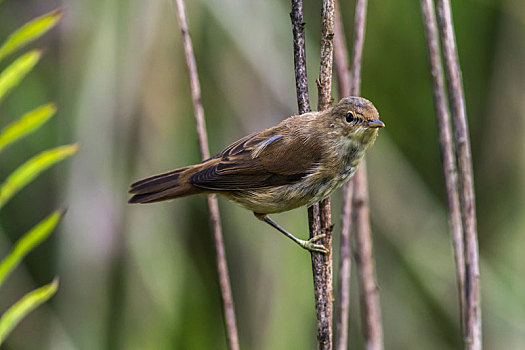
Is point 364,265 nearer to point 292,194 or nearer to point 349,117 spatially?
point 292,194

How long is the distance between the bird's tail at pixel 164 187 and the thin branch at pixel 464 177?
1.08 metres

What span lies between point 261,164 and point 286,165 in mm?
115

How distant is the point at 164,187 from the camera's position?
8.87 feet

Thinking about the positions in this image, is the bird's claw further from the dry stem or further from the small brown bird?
the small brown bird

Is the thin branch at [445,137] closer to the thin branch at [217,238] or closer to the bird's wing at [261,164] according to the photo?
the bird's wing at [261,164]

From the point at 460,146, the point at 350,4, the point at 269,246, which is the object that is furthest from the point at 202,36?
the point at 460,146

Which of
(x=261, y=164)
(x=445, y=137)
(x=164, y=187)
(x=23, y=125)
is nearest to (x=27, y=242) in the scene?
(x=23, y=125)

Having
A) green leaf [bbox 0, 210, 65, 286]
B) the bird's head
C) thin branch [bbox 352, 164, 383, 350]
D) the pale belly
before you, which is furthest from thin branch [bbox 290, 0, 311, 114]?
green leaf [bbox 0, 210, 65, 286]

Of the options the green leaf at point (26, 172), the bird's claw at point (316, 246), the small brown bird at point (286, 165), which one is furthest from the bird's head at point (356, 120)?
the green leaf at point (26, 172)

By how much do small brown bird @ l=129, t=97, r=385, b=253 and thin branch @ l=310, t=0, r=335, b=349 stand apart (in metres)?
0.25

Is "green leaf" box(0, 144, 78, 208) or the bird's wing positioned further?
the bird's wing

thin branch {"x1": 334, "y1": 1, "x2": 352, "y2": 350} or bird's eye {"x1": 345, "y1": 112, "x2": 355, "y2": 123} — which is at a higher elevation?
bird's eye {"x1": 345, "y1": 112, "x2": 355, "y2": 123}

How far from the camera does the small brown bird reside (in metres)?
2.63

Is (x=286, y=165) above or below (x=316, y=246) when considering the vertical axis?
above
